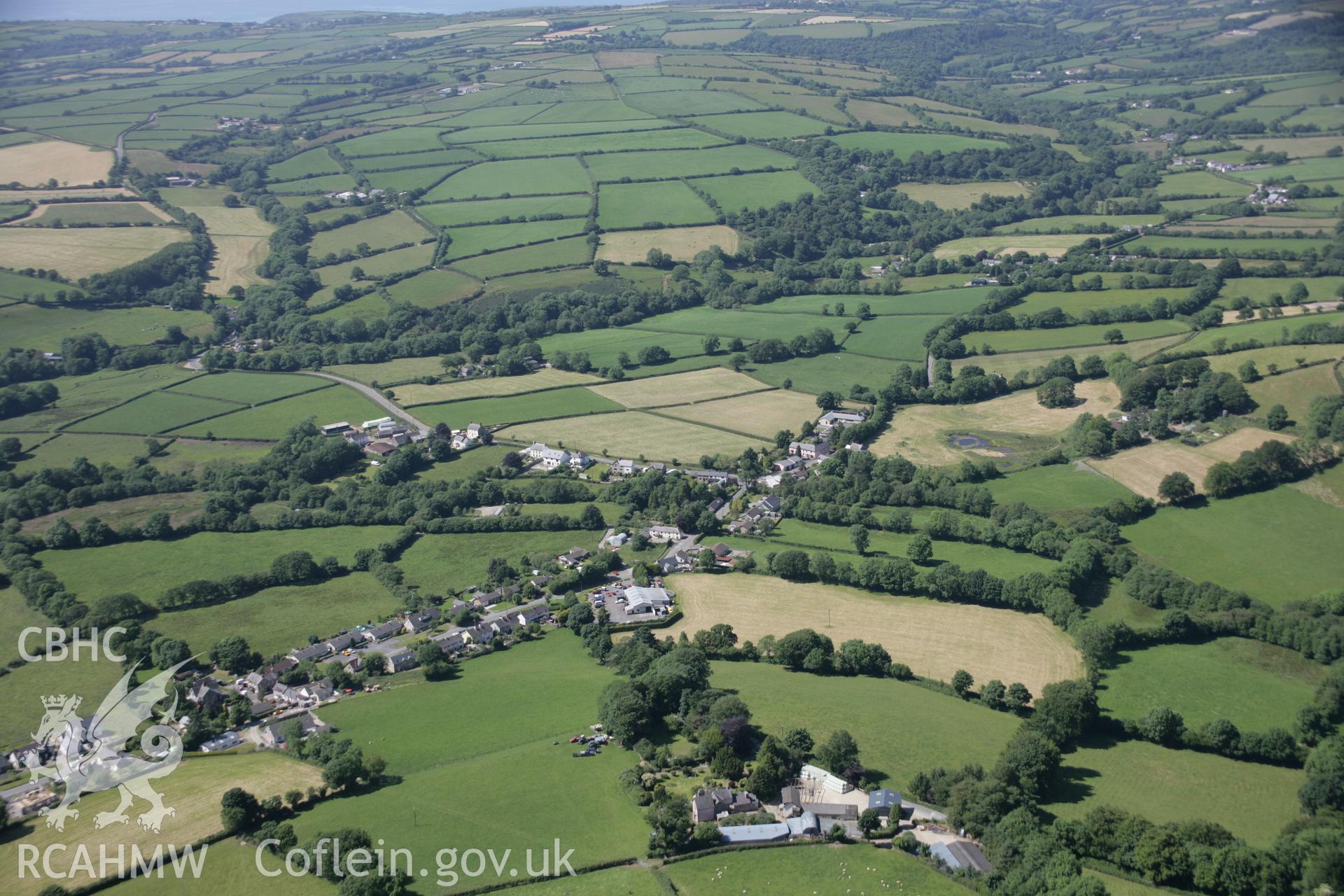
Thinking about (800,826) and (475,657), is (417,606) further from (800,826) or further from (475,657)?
(800,826)

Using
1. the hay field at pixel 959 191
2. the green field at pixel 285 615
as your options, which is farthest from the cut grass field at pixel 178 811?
the hay field at pixel 959 191

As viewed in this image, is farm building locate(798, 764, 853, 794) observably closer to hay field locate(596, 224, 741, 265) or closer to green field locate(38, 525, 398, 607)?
green field locate(38, 525, 398, 607)

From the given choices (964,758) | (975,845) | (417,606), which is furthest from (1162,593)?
(417,606)

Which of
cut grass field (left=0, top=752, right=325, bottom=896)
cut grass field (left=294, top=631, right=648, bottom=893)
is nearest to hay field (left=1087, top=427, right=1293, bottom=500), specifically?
cut grass field (left=294, top=631, right=648, bottom=893)

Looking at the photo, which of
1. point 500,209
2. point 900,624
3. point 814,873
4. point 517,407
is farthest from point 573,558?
point 500,209

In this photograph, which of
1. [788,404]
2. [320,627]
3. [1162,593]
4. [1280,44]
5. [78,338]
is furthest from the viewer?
[1280,44]

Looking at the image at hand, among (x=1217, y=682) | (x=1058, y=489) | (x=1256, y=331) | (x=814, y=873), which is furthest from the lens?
(x=1256, y=331)

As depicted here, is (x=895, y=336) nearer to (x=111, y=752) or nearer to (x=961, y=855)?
(x=961, y=855)
